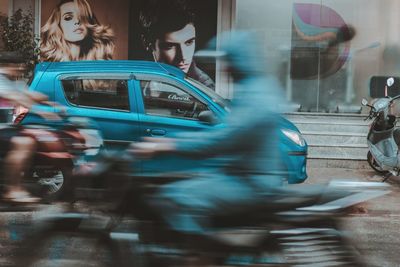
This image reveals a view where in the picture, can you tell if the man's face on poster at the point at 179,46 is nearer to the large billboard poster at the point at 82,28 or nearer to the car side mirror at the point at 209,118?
the large billboard poster at the point at 82,28

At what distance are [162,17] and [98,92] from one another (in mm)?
5667

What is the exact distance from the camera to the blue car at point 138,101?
794cm

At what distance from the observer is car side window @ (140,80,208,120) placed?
805 centimetres

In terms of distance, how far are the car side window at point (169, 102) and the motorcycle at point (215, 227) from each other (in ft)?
13.1

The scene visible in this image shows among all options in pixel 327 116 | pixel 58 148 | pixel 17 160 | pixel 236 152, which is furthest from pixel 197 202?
pixel 327 116

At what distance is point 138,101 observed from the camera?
807 centimetres

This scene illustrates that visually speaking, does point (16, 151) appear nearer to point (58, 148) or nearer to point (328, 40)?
point (58, 148)

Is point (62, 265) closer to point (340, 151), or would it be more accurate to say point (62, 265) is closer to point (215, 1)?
point (340, 151)

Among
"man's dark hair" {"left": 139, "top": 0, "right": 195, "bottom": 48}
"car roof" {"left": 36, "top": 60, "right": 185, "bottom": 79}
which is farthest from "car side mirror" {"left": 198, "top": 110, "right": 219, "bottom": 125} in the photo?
"man's dark hair" {"left": 139, "top": 0, "right": 195, "bottom": 48}

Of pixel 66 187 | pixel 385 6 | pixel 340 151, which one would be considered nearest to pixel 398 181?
pixel 340 151

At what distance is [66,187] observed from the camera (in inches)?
160

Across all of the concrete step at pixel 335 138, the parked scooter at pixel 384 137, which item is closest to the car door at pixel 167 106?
the parked scooter at pixel 384 137

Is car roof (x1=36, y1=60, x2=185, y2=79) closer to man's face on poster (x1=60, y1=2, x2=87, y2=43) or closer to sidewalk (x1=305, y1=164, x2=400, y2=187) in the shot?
sidewalk (x1=305, y1=164, x2=400, y2=187)

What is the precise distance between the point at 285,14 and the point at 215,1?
4.78 feet
